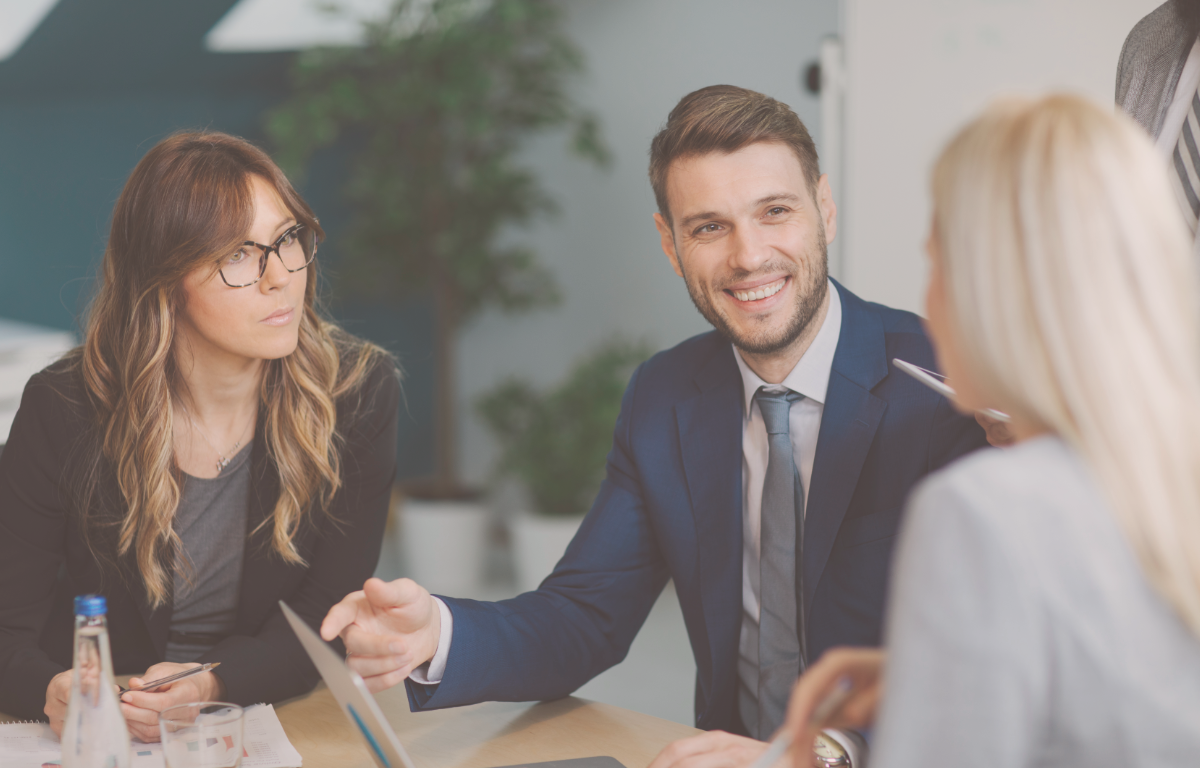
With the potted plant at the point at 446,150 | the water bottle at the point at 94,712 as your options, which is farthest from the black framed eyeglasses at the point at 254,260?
the potted plant at the point at 446,150

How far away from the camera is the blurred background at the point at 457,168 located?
3.87 meters

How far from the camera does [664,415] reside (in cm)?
159

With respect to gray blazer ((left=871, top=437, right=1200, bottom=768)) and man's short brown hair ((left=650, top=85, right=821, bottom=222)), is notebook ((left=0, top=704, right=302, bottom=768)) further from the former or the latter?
man's short brown hair ((left=650, top=85, right=821, bottom=222))

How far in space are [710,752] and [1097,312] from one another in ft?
2.22

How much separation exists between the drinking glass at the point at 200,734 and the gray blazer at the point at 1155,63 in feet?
4.55

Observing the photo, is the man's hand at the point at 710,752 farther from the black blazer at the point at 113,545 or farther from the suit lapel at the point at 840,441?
the black blazer at the point at 113,545

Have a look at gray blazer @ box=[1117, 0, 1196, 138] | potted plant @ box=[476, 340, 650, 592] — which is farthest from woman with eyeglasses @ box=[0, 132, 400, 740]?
potted plant @ box=[476, 340, 650, 592]

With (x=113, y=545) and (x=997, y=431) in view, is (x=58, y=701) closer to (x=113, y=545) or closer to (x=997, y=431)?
(x=113, y=545)

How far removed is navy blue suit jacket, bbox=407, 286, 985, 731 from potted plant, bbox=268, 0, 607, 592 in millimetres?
2728

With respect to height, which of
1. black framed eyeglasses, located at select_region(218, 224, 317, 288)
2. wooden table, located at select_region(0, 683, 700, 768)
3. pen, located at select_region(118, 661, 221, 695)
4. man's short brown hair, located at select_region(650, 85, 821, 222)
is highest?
man's short brown hair, located at select_region(650, 85, 821, 222)

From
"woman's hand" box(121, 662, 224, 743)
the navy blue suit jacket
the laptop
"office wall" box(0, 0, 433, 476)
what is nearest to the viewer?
the laptop

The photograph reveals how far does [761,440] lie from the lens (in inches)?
60.4

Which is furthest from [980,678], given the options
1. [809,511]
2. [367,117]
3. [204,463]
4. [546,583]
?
[367,117]

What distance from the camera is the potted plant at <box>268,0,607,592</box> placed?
4.07 meters
